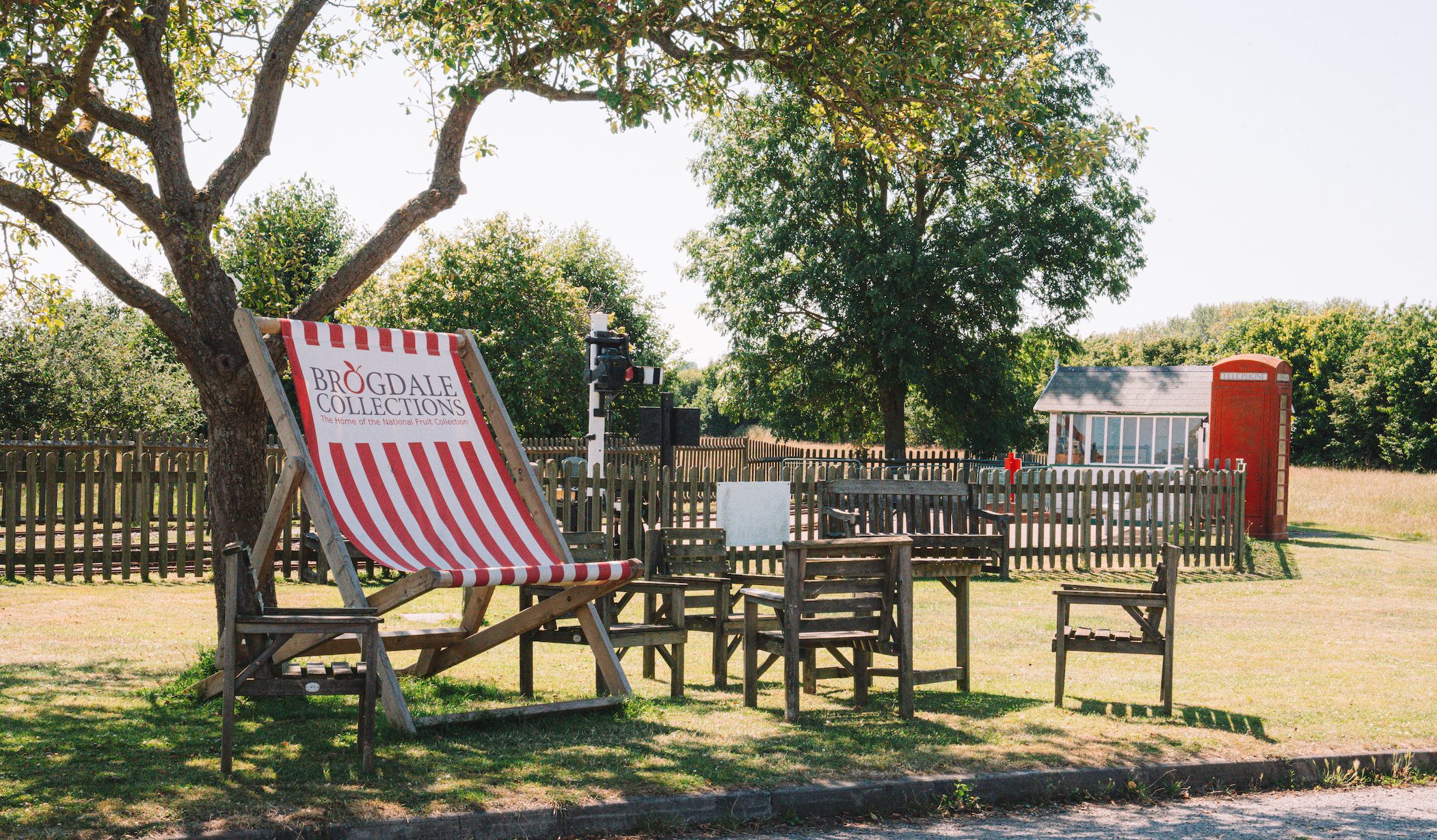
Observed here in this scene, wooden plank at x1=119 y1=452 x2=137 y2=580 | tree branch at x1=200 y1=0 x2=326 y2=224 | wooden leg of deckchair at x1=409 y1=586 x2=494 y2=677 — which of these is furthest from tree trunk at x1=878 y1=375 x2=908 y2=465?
wooden leg of deckchair at x1=409 y1=586 x2=494 y2=677

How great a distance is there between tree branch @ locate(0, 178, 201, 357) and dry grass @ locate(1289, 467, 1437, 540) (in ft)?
71.3

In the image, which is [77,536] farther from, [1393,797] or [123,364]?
[1393,797]

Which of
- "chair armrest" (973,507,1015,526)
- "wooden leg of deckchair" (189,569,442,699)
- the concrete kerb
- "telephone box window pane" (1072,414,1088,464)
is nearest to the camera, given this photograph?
the concrete kerb

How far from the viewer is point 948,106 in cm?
872

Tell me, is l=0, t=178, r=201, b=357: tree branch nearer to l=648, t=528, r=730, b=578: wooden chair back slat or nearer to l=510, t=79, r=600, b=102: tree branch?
l=510, t=79, r=600, b=102: tree branch

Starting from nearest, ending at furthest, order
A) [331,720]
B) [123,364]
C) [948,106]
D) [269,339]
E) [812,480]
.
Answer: [331,720]
[269,339]
[948,106]
[812,480]
[123,364]

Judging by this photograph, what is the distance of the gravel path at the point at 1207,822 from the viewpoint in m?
4.73

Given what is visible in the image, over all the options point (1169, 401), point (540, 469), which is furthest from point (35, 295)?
point (1169, 401)

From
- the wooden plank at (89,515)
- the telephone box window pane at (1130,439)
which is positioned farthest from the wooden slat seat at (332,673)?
the telephone box window pane at (1130,439)

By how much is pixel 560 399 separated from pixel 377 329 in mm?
22613

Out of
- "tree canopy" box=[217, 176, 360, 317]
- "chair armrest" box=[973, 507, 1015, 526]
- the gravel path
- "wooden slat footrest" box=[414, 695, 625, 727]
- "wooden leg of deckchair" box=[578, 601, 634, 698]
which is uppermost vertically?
"tree canopy" box=[217, 176, 360, 317]

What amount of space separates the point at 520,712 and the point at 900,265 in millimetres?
22347

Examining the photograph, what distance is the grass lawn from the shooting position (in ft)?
15.4

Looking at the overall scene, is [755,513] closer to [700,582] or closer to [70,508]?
[700,582]
